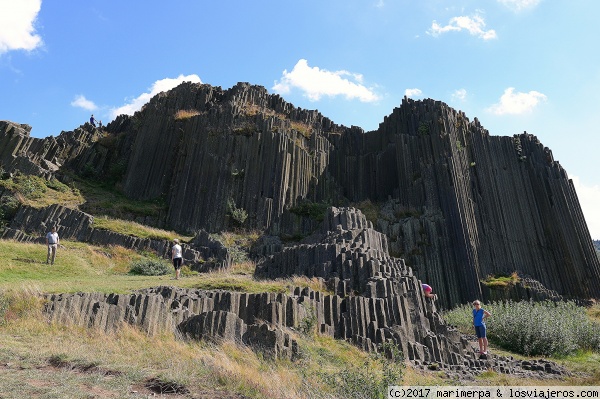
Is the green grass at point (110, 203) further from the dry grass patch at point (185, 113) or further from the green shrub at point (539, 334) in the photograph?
the green shrub at point (539, 334)

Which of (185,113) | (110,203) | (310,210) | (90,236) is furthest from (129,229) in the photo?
(185,113)

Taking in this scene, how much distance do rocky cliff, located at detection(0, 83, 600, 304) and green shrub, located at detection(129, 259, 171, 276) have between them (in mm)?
6683

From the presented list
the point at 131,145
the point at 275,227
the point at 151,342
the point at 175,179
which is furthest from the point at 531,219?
the point at 131,145

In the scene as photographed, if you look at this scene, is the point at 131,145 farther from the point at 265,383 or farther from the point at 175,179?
the point at 265,383

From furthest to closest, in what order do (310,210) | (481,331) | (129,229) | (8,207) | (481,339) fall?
1. (310,210)
2. (8,207)
3. (129,229)
4. (481,331)
5. (481,339)

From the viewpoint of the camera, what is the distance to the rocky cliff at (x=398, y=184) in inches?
1090

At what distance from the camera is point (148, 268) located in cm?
1842

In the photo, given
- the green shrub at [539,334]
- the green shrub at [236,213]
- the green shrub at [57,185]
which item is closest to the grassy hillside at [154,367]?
the green shrub at [539,334]

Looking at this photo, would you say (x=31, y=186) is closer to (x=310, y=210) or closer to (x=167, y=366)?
(x=310, y=210)

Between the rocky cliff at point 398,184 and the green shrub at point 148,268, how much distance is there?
6.68m

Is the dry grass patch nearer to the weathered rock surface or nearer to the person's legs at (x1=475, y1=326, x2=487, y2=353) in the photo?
the weathered rock surface

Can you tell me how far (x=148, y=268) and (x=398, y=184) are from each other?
21.3m

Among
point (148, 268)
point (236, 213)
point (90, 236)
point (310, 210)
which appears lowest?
point (148, 268)

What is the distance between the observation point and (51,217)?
24.2 m
